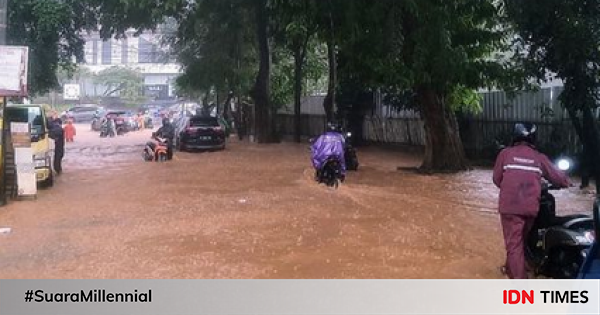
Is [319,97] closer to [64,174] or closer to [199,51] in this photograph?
[199,51]

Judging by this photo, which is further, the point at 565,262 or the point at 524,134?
the point at 524,134

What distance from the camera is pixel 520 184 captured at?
5723 millimetres

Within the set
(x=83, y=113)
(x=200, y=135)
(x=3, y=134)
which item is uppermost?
(x=83, y=113)

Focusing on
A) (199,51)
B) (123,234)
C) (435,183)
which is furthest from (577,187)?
(199,51)

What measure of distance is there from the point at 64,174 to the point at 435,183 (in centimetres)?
935

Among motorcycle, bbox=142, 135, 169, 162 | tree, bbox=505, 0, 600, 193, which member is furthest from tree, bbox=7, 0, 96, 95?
tree, bbox=505, 0, 600, 193

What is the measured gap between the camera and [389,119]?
24.9 m

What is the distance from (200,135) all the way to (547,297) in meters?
21.5

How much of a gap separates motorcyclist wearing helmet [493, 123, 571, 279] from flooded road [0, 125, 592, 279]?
732 mm

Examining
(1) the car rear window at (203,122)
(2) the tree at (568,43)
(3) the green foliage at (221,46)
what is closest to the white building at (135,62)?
(3) the green foliage at (221,46)

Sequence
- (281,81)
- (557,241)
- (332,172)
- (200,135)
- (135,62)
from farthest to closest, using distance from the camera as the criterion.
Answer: (135,62)
(281,81)
(200,135)
(332,172)
(557,241)

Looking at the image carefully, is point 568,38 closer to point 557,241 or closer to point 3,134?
point 557,241

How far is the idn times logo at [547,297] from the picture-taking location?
414 centimetres

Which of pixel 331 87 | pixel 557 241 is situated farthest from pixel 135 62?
pixel 557 241
